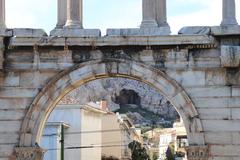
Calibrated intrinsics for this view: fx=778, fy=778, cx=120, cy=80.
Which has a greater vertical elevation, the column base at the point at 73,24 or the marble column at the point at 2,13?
the marble column at the point at 2,13

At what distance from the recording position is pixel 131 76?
1794 cm

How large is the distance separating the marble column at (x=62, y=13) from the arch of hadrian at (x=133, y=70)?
334 mm

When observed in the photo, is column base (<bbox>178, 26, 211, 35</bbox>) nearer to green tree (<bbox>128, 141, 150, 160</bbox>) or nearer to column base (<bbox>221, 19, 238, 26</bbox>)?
column base (<bbox>221, 19, 238, 26</bbox>)

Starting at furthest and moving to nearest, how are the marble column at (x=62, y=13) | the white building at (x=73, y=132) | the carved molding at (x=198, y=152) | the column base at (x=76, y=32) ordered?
the white building at (x=73, y=132) < the marble column at (x=62, y=13) < the column base at (x=76, y=32) < the carved molding at (x=198, y=152)

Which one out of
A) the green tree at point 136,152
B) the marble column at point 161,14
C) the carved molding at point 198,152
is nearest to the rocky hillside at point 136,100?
the green tree at point 136,152

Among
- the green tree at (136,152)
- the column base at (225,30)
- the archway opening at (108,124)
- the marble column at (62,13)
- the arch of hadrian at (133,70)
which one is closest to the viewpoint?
the arch of hadrian at (133,70)

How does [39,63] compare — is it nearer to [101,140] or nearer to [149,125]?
[101,140]

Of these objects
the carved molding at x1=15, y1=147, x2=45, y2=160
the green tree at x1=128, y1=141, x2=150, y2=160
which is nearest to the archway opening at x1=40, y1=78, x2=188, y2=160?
the green tree at x1=128, y1=141, x2=150, y2=160

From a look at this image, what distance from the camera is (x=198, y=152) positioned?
17344mm

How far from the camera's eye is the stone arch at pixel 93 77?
1761 cm

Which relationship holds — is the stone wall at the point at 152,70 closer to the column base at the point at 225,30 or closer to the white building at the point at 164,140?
the column base at the point at 225,30

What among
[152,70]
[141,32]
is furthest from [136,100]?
[152,70]

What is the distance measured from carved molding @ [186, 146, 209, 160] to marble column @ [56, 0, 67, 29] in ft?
13.9

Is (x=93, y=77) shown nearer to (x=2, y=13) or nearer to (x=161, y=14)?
(x=161, y=14)
